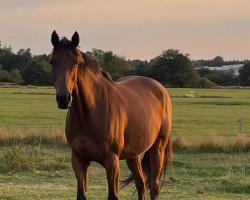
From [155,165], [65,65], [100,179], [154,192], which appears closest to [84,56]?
[65,65]

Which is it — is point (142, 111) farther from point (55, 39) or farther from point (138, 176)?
point (55, 39)

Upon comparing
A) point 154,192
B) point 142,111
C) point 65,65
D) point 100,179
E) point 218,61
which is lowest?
point 100,179

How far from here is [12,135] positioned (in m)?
15.1

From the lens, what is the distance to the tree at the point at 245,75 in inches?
3580

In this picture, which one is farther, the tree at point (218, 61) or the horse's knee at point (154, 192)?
the tree at point (218, 61)

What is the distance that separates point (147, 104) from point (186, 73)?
3411 inches

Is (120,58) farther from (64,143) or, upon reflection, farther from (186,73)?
(64,143)

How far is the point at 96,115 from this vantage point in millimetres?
4773

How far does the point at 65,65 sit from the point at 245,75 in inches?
3617

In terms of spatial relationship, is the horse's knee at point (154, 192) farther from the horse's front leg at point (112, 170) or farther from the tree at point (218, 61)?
the tree at point (218, 61)

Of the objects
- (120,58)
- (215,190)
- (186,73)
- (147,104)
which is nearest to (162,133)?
(147,104)

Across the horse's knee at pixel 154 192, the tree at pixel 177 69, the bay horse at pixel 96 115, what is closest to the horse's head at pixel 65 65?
the bay horse at pixel 96 115

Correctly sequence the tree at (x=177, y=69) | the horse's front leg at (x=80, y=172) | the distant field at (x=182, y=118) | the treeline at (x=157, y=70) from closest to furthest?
the horse's front leg at (x=80, y=172) → the distant field at (x=182, y=118) → the treeline at (x=157, y=70) → the tree at (x=177, y=69)

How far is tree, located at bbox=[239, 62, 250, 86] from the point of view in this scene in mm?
90938
